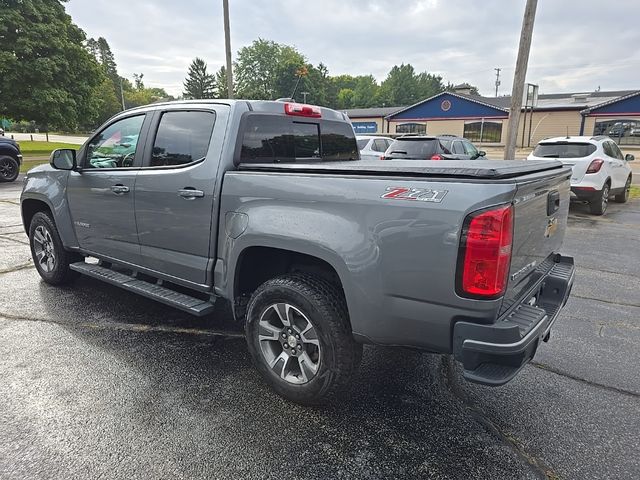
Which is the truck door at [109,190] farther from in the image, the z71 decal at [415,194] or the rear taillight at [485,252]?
the rear taillight at [485,252]

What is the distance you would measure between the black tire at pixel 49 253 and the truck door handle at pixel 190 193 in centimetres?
225

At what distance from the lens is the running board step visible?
3.21 m

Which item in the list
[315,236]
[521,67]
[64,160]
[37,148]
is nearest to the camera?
[315,236]

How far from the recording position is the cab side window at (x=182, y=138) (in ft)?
10.6

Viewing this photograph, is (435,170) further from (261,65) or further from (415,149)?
(261,65)

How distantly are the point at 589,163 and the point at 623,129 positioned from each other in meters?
30.0

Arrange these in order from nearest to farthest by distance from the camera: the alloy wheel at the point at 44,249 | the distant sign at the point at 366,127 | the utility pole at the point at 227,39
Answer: the alloy wheel at the point at 44,249, the utility pole at the point at 227,39, the distant sign at the point at 366,127

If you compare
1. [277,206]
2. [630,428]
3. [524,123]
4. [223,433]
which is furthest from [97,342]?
[524,123]

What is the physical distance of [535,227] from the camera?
250 cm

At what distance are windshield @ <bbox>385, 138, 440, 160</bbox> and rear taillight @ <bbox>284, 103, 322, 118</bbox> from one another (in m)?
→ 8.33

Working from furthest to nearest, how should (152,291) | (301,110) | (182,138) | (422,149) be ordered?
1. (422,149)
2. (301,110)
3. (152,291)
4. (182,138)

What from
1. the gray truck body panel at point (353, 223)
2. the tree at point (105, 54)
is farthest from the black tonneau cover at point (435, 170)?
the tree at point (105, 54)

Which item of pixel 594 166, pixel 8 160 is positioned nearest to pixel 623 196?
pixel 594 166

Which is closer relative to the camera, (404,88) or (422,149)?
(422,149)
